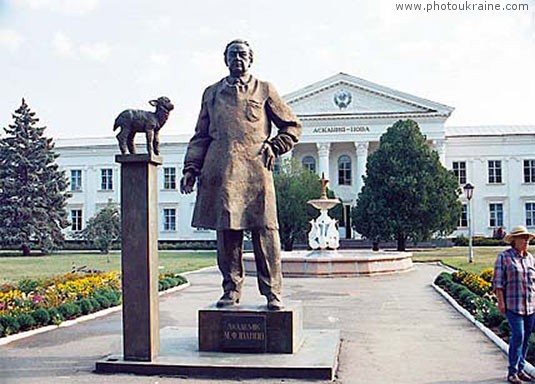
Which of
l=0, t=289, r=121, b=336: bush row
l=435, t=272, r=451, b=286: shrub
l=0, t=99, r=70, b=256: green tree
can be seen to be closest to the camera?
l=0, t=289, r=121, b=336: bush row

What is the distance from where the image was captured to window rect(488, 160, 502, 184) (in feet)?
182

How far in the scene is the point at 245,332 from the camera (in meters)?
7.24

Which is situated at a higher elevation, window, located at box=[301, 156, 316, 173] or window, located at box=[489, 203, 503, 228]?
window, located at box=[301, 156, 316, 173]

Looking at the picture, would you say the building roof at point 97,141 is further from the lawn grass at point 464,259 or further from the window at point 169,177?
the lawn grass at point 464,259

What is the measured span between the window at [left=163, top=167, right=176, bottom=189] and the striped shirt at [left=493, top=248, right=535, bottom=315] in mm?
53733

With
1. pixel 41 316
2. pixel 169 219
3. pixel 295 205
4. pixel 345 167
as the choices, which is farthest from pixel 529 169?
pixel 41 316

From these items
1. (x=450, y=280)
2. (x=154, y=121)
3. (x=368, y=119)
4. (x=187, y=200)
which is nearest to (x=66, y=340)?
(x=154, y=121)

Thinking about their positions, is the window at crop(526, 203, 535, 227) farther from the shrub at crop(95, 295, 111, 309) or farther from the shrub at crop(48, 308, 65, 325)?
the shrub at crop(48, 308, 65, 325)

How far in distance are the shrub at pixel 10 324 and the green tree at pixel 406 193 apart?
32.3 meters

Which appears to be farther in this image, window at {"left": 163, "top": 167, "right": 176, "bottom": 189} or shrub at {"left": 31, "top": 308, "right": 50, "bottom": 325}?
window at {"left": 163, "top": 167, "right": 176, "bottom": 189}

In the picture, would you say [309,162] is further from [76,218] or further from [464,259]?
[464,259]

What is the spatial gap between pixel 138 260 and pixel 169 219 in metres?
53.4

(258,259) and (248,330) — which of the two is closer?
(248,330)

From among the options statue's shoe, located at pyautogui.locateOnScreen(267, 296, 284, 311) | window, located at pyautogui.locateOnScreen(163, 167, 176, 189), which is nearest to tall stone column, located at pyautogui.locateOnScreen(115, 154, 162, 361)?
statue's shoe, located at pyautogui.locateOnScreen(267, 296, 284, 311)
